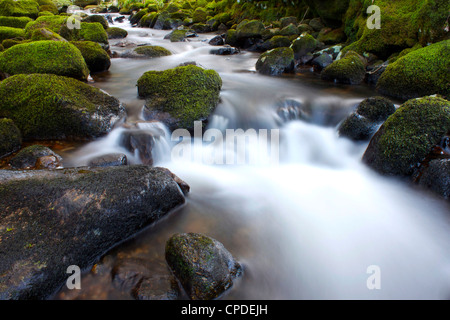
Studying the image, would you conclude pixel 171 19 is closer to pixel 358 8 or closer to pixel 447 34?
pixel 358 8

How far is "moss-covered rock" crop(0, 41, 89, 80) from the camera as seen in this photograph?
5.57 meters

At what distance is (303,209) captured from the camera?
3756 millimetres

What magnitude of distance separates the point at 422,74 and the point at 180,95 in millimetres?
5210

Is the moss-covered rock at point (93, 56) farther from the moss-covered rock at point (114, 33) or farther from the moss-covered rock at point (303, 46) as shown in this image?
the moss-covered rock at point (114, 33)

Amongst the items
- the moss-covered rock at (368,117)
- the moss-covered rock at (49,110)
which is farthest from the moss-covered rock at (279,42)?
the moss-covered rock at (49,110)

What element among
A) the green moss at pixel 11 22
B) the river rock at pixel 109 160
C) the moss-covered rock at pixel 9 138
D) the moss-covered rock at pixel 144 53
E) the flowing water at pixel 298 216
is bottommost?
the flowing water at pixel 298 216

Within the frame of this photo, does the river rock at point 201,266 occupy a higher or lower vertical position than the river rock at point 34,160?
lower

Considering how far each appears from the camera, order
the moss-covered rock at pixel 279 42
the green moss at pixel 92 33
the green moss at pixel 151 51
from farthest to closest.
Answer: the moss-covered rock at pixel 279 42
the green moss at pixel 151 51
the green moss at pixel 92 33

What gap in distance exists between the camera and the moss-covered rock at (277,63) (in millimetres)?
8984

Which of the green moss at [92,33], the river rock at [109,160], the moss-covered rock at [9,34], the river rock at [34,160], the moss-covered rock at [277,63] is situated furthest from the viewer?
the green moss at [92,33]

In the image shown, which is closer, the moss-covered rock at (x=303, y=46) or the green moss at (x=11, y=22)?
the moss-covered rock at (x=303, y=46)

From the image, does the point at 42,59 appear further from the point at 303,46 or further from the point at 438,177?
the point at 303,46

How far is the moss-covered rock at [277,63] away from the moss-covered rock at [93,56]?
494 centimetres

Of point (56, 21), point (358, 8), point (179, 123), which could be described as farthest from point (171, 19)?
point (179, 123)
